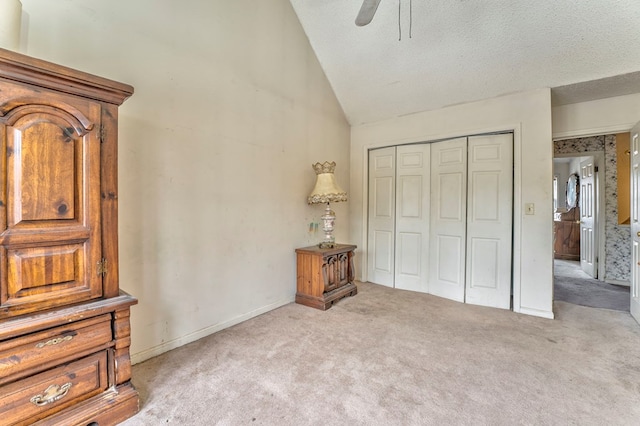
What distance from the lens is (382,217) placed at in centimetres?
402

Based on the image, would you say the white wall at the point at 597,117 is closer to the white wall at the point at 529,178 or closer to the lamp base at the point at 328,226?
the white wall at the point at 529,178

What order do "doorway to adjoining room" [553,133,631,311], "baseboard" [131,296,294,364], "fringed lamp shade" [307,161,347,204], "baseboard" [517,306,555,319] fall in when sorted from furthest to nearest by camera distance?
"doorway to adjoining room" [553,133,631,311], "fringed lamp shade" [307,161,347,204], "baseboard" [517,306,555,319], "baseboard" [131,296,294,364]

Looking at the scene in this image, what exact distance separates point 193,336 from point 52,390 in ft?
3.45

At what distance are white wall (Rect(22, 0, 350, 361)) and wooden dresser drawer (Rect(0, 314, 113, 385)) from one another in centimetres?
59

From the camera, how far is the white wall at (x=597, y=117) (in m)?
2.93

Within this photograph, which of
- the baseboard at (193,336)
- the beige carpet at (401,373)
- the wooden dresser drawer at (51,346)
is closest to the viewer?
the wooden dresser drawer at (51,346)

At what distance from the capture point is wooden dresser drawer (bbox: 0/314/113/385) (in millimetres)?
1188

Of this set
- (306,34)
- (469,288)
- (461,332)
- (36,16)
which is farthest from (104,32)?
Result: (469,288)

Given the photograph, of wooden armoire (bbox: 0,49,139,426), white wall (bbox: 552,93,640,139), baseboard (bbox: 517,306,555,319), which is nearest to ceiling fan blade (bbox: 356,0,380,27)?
wooden armoire (bbox: 0,49,139,426)

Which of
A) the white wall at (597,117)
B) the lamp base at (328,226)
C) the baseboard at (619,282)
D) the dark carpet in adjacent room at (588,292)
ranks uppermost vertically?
the white wall at (597,117)

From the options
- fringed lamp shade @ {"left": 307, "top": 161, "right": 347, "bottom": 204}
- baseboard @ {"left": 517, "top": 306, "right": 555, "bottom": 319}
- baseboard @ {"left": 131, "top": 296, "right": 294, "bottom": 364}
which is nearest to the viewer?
baseboard @ {"left": 131, "top": 296, "right": 294, "bottom": 364}

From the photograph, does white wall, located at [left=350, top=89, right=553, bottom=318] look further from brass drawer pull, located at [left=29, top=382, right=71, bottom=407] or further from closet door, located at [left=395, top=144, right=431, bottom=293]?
brass drawer pull, located at [left=29, top=382, right=71, bottom=407]

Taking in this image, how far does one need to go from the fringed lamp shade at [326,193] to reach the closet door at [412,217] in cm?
97

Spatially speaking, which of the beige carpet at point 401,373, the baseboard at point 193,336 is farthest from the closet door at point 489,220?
the baseboard at point 193,336
